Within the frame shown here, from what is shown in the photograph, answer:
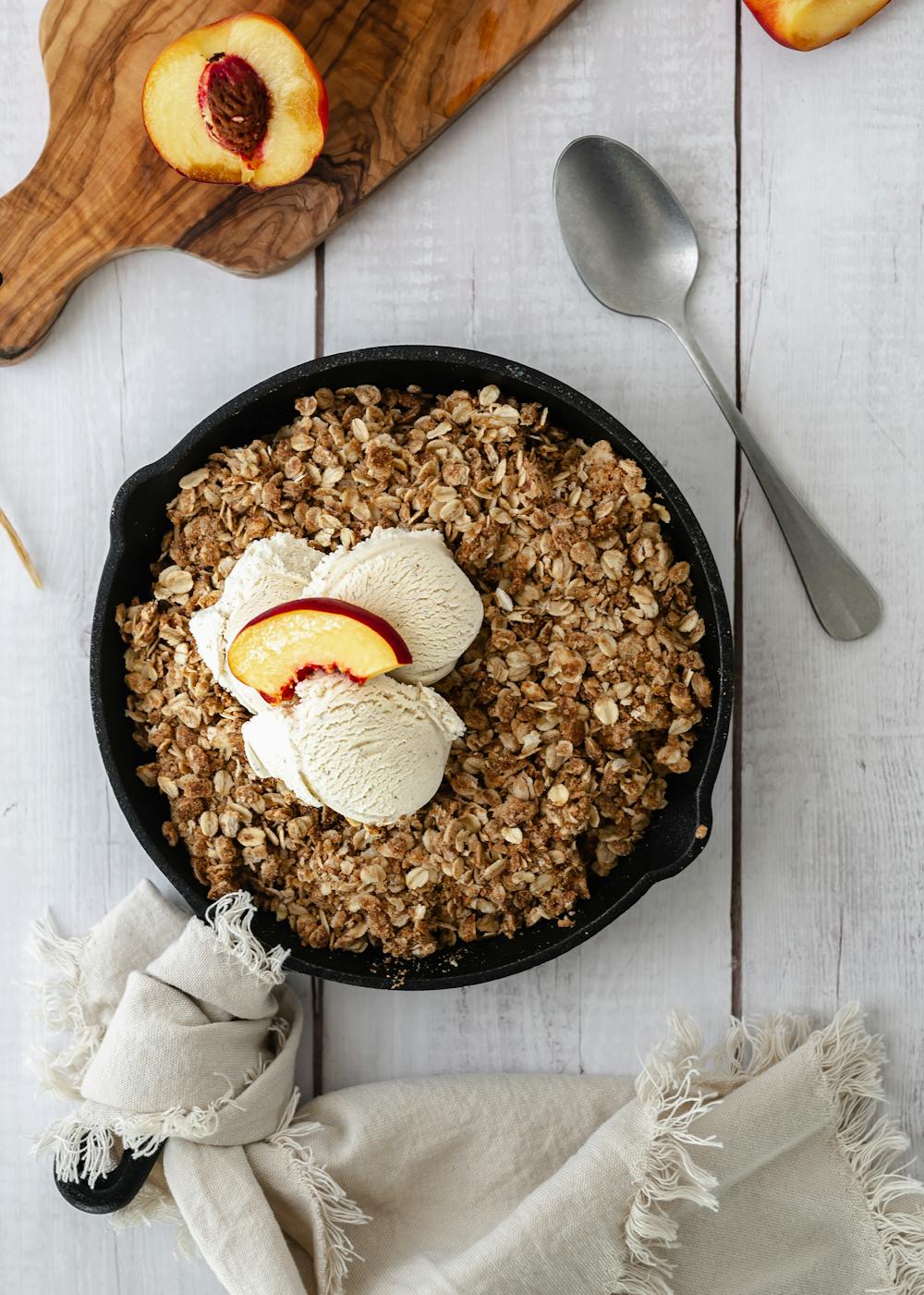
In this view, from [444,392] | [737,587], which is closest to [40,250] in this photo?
[444,392]

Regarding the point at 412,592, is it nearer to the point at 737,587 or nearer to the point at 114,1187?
the point at 737,587

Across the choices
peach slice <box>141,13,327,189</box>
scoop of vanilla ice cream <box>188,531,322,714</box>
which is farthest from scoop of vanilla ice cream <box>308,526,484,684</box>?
peach slice <box>141,13,327,189</box>

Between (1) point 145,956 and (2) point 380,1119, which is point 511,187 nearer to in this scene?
(1) point 145,956

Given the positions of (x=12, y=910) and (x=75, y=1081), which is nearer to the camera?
(x=75, y=1081)

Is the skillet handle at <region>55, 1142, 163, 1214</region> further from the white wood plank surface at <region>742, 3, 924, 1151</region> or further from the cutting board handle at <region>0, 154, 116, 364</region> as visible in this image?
the cutting board handle at <region>0, 154, 116, 364</region>

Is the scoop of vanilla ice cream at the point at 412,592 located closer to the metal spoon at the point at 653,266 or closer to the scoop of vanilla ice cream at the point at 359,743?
the scoop of vanilla ice cream at the point at 359,743

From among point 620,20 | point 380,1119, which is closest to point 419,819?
point 380,1119

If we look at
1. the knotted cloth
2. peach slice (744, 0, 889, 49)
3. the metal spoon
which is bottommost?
the knotted cloth
